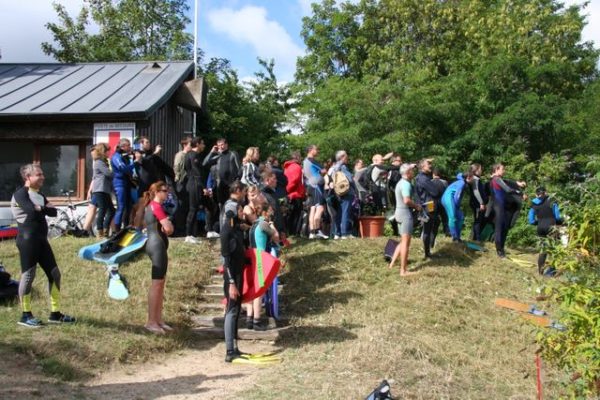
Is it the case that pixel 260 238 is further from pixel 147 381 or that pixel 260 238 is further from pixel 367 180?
pixel 367 180

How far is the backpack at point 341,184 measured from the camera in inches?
492

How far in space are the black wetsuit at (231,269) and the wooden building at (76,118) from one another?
283 inches

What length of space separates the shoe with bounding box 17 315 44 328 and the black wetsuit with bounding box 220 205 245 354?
233cm

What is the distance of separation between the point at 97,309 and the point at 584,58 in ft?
86.1

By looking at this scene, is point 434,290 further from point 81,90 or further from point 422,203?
point 81,90

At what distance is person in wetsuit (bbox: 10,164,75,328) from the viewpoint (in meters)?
7.80

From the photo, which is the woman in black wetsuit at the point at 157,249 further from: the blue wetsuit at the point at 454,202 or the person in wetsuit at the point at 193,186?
the blue wetsuit at the point at 454,202

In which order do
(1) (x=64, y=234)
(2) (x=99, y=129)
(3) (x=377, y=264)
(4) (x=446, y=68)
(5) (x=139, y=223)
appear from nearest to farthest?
(5) (x=139, y=223) < (3) (x=377, y=264) < (1) (x=64, y=234) < (2) (x=99, y=129) < (4) (x=446, y=68)

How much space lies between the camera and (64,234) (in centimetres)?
1316

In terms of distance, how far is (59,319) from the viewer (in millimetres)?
8156

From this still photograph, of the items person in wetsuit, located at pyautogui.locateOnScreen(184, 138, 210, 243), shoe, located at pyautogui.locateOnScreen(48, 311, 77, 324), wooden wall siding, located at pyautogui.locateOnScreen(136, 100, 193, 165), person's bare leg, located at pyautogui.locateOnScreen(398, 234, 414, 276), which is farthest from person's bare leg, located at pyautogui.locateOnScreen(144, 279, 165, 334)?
wooden wall siding, located at pyautogui.locateOnScreen(136, 100, 193, 165)

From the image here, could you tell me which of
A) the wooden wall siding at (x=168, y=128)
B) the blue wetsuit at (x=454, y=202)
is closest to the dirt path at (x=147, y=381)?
the blue wetsuit at (x=454, y=202)

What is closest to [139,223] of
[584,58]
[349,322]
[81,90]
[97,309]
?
[97,309]

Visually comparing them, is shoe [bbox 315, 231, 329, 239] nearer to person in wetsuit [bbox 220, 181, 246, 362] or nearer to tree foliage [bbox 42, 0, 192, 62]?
person in wetsuit [bbox 220, 181, 246, 362]
